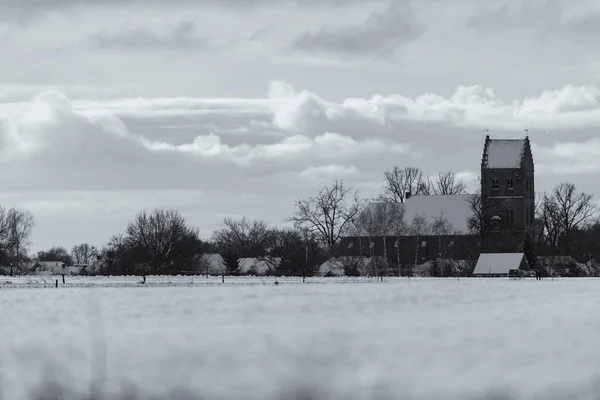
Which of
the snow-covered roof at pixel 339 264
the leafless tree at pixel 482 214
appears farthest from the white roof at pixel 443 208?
the snow-covered roof at pixel 339 264

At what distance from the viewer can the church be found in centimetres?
14125

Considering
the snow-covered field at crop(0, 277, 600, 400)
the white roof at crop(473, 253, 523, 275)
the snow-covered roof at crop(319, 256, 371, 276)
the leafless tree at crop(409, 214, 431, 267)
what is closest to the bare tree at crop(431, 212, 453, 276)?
the leafless tree at crop(409, 214, 431, 267)

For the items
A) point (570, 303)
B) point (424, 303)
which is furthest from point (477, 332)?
point (570, 303)

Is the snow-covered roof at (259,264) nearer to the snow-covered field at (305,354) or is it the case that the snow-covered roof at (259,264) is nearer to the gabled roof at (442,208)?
the gabled roof at (442,208)

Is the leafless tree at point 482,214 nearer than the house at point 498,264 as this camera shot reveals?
No

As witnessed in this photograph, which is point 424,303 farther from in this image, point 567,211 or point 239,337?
Answer: point 567,211

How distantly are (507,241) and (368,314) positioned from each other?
113546 millimetres

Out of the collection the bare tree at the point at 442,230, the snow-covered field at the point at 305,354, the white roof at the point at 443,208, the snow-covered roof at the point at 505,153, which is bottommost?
the snow-covered field at the point at 305,354

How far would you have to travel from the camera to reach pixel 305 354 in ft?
65.0

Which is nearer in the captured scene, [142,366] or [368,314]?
[142,366]

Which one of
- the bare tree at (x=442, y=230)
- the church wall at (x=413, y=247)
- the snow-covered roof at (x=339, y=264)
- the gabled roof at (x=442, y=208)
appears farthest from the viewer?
the gabled roof at (x=442, y=208)

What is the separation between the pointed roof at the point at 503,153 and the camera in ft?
517

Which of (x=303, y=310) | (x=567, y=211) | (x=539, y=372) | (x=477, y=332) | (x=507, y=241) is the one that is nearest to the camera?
(x=539, y=372)

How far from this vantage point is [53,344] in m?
22.4
